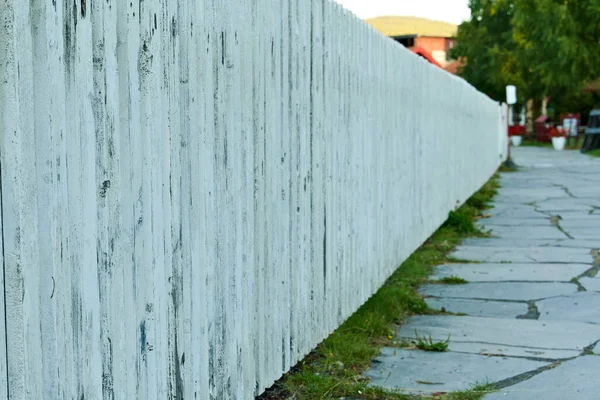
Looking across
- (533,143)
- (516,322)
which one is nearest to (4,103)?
(516,322)

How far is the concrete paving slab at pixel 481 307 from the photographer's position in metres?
5.28

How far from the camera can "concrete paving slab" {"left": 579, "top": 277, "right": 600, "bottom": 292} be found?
5941mm

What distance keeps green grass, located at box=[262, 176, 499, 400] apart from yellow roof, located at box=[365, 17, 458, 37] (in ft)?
336

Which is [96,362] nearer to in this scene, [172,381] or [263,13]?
[172,381]

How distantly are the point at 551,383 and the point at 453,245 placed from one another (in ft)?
14.2

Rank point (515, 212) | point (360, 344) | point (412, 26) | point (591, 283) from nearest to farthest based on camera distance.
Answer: point (360, 344)
point (591, 283)
point (515, 212)
point (412, 26)

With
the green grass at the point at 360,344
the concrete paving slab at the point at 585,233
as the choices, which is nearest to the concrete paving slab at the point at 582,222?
the concrete paving slab at the point at 585,233

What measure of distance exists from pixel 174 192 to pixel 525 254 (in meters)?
5.53

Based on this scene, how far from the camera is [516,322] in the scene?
198 inches

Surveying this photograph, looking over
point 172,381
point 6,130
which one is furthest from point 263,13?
point 6,130

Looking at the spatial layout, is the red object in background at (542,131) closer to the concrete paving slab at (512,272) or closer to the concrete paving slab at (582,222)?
the concrete paving slab at (582,222)

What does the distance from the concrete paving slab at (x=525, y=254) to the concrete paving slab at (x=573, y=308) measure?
57.6 inches

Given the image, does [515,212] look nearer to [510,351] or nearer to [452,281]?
[452,281]

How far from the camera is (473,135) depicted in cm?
1318
